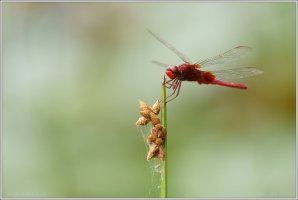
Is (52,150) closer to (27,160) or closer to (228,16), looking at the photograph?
(27,160)

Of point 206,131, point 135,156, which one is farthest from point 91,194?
point 206,131

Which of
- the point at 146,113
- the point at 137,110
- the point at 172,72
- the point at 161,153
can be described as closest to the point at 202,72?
the point at 172,72

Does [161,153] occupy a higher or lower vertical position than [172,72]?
lower

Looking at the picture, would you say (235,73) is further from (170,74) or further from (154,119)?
(154,119)

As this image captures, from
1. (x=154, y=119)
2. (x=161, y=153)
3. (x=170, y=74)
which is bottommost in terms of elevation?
(x=161, y=153)

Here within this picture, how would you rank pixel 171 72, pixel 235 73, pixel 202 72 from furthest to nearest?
pixel 235 73 < pixel 202 72 < pixel 171 72

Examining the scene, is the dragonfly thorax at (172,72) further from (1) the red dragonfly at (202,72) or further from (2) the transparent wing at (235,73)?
(2) the transparent wing at (235,73)

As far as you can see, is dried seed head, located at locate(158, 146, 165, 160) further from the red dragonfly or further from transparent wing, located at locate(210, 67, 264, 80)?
transparent wing, located at locate(210, 67, 264, 80)
